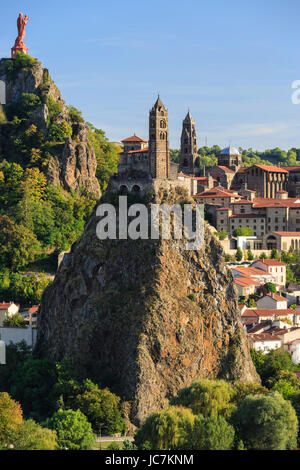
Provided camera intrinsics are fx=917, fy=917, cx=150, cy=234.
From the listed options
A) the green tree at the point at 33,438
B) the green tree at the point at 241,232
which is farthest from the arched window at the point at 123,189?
the green tree at the point at 241,232

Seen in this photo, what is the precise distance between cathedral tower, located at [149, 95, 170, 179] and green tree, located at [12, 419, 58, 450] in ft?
80.6

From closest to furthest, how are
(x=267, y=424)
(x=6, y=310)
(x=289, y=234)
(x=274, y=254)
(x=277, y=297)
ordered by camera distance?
(x=267, y=424) → (x=6, y=310) → (x=277, y=297) → (x=274, y=254) → (x=289, y=234)

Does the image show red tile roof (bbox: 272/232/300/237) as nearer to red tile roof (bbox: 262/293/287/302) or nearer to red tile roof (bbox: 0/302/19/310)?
red tile roof (bbox: 262/293/287/302)

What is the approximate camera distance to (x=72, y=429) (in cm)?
4741

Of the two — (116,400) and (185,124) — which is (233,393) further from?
(185,124)

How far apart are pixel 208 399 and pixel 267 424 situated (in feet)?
16.4

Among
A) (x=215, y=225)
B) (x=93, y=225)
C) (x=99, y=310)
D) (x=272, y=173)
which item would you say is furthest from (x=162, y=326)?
(x=272, y=173)

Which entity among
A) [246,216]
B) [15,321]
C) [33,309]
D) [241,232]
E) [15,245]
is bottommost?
[15,321]

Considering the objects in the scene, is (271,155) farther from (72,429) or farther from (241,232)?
(72,429)

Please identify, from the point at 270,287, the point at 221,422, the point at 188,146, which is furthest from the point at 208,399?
the point at 188,146

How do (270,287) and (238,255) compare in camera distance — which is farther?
(238,255)

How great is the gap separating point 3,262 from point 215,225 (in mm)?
24577

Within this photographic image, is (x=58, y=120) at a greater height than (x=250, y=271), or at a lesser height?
greater

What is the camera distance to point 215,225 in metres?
92.9
